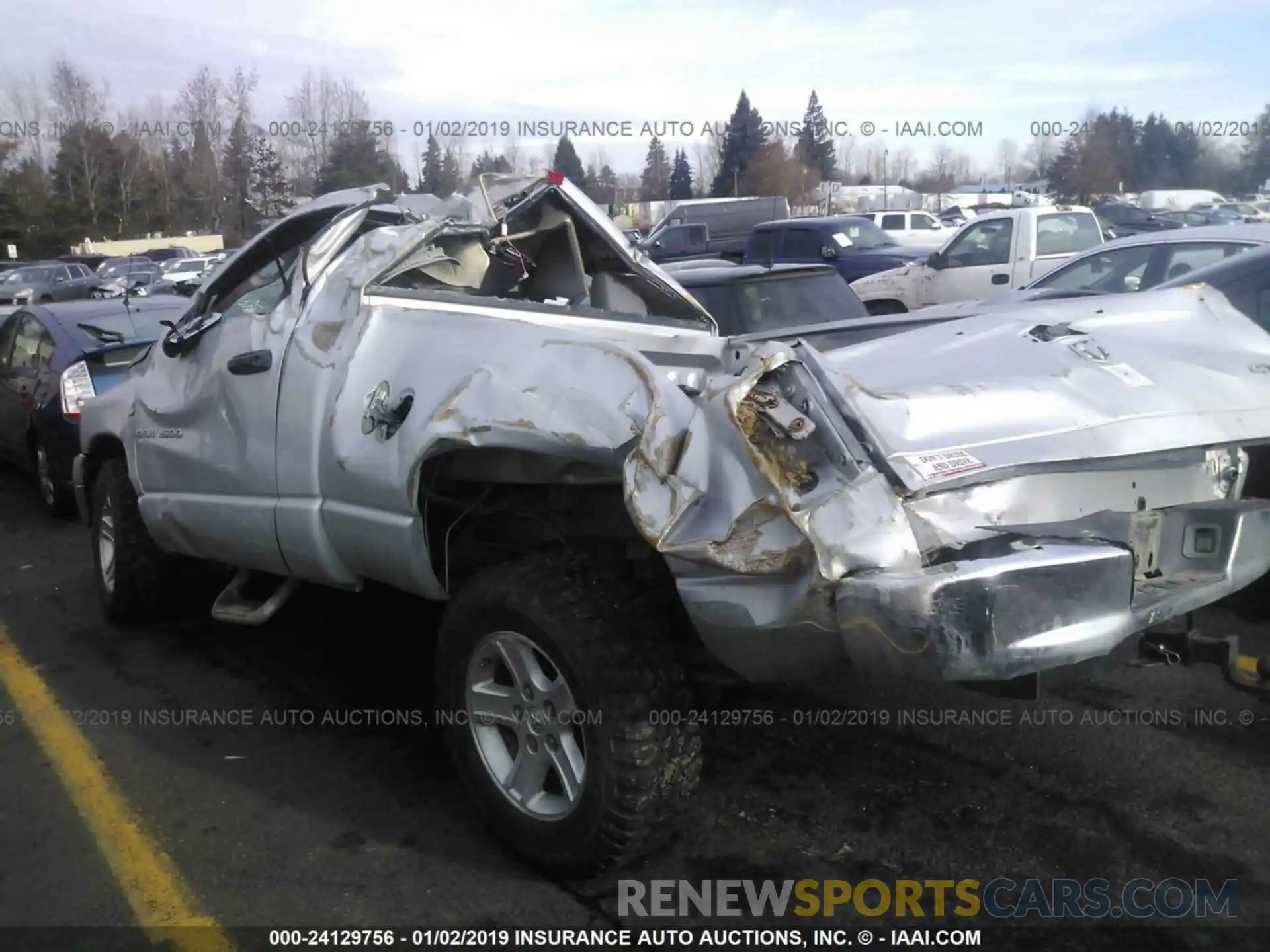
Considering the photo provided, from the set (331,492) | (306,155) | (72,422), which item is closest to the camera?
(331,492)

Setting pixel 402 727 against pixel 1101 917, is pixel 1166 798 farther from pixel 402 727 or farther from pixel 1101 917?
pixel 402 727

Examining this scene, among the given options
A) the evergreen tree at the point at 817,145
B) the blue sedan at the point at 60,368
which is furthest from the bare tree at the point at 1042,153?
the blue sedan at the point at 60,368

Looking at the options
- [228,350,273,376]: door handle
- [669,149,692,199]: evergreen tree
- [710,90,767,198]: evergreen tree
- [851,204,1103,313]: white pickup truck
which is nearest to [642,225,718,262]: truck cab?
[851,204,1103,313]: white pickup truck

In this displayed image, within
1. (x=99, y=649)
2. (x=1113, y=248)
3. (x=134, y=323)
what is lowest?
(x=99, y=649)

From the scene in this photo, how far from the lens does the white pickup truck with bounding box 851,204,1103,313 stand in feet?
40.9

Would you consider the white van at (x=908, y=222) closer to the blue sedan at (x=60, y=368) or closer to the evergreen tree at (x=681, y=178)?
the blue sedan at (x=60, y=368)

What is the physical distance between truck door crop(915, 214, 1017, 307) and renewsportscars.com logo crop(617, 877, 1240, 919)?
993 centimetres

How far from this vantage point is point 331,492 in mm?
3820

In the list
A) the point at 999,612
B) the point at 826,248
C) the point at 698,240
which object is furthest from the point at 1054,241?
the point at 698,240

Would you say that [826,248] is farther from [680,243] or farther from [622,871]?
[622,871]

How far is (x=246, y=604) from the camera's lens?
4.72 meters

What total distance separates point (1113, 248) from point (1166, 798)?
5765 mm

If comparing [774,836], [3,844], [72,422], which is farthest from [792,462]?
[72,422]

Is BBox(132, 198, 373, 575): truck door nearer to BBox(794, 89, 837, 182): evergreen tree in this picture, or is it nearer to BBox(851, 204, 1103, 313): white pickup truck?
BBox(851, 204, 1103, 313): white pickup truck
